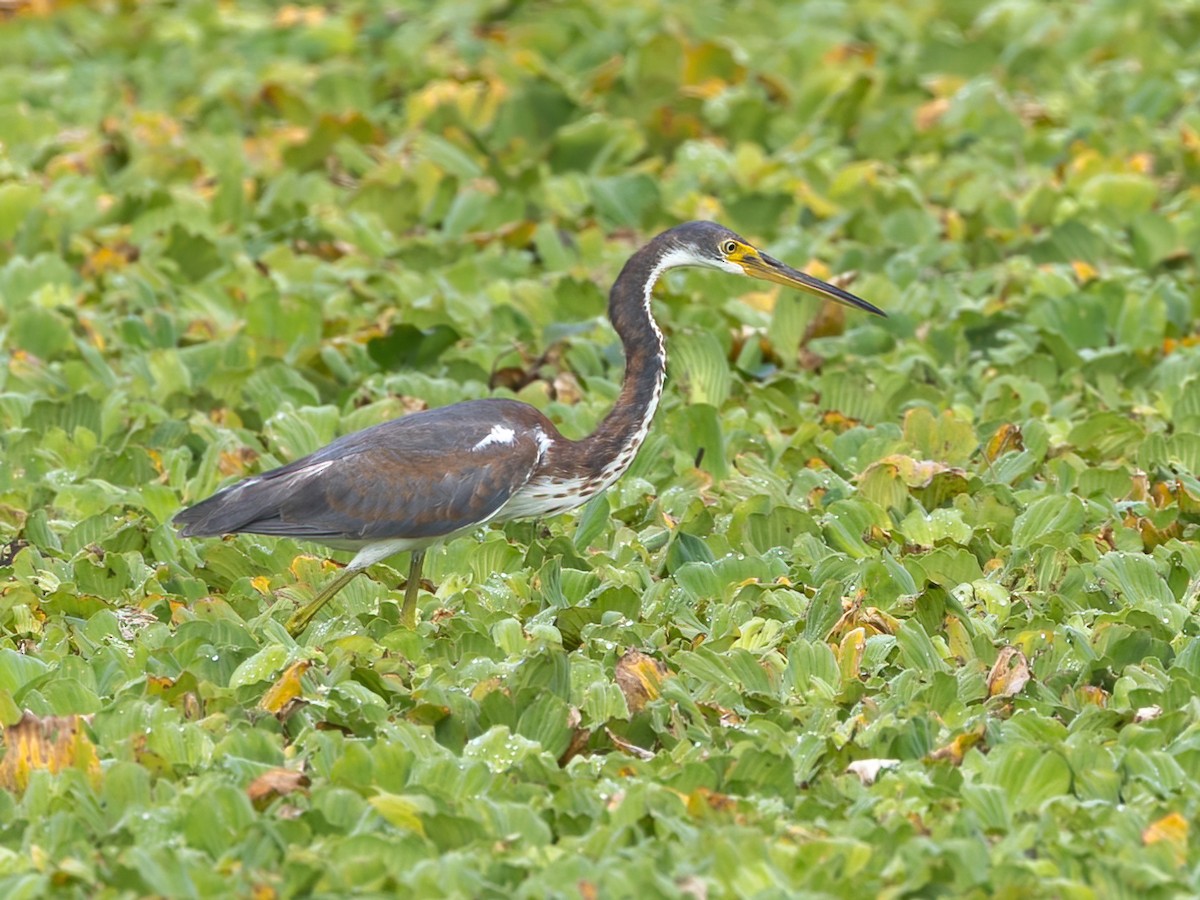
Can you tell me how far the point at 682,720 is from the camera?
533cm

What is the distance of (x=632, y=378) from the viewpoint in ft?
22.1

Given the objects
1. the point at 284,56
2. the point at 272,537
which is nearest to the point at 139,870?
the point at 272,537

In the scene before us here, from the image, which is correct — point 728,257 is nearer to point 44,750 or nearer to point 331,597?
point 331,597

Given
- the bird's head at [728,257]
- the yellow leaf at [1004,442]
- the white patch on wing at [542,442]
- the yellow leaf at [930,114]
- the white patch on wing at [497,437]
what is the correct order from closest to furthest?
the white patch on wing at [497,437]
the white patch on wing at [542,442]
the bird's head at [728,257]
the yellow leaf at [1004,442]
the yellow leaf at [930,114]

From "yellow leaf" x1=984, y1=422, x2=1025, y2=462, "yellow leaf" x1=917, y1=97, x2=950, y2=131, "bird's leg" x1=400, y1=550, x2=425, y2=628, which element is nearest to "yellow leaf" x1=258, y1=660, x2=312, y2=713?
"bird's leg" x1=400, y1=550, x2=425, y2=628

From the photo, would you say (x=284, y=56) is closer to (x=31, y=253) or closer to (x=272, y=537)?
(x=31, y=253)

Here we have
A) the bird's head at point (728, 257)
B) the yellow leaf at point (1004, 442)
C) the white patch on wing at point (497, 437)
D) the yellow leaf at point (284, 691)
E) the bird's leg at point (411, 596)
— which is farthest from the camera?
the yellow leaf at point (1004, 442)

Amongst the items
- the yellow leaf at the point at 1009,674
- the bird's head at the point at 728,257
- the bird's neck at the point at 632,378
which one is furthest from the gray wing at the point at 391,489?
the yellow leaf at the point at 1009,674

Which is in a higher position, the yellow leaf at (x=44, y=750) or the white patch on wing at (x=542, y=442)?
the white patch on wing at (x=542, y=442)

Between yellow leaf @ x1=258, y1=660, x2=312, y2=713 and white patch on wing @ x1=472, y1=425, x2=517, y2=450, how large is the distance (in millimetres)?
1132

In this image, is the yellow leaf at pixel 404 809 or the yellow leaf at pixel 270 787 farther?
the yellow leaf at pixel 270 787

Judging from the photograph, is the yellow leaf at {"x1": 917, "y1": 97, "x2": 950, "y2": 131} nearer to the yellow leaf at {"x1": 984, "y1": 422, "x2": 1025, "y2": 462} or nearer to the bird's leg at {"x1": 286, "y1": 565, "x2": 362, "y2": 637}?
the yellow leaf at {"x1": 984, "y1": 422, "x2": 1025, "y2": 462}

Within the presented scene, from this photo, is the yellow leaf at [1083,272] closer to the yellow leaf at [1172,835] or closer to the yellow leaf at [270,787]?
the yellow leaf at [1172,835]

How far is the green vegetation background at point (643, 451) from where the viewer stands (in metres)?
4.75
